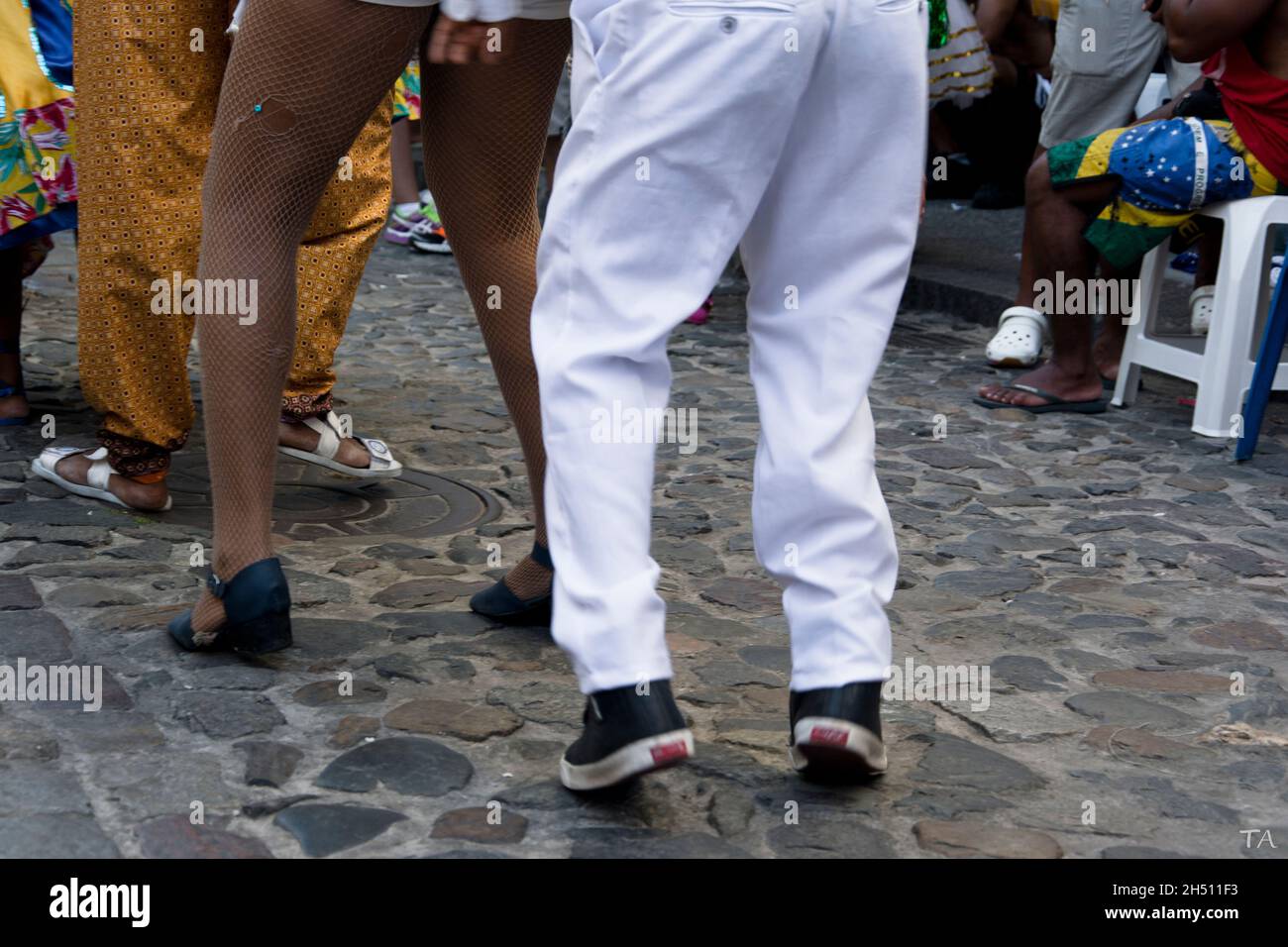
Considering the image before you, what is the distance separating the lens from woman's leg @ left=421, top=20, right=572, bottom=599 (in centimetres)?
254

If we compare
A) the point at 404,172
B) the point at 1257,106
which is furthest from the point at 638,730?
the point at 404,172

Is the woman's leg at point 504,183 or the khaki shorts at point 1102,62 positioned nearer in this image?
the woman's leg at point 504,183

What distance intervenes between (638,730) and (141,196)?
1.91 m

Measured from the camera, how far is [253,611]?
2.57m

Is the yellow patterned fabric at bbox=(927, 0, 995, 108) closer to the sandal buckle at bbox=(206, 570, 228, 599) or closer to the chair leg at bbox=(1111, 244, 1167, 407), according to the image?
the chair leg at bbox=(1111, 244, 1167, 407)

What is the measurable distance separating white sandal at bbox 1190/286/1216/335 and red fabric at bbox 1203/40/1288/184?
89 cm

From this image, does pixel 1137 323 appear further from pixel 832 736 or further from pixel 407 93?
pixel 832 736

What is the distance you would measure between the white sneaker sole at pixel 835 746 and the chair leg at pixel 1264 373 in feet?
8.26

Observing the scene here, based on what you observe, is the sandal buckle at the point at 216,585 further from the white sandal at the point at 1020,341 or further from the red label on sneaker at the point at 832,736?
the white sandal at the point at 1020,341

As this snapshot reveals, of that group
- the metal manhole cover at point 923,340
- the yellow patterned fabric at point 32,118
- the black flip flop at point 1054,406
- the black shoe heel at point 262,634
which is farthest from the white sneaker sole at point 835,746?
the metal manhole cover at point 923,340

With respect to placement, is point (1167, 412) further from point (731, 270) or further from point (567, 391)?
point (567, 391)

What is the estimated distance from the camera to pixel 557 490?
2.05 m

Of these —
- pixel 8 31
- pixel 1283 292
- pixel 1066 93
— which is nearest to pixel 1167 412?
pixel 1283 292

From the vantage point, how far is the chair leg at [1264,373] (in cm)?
432
